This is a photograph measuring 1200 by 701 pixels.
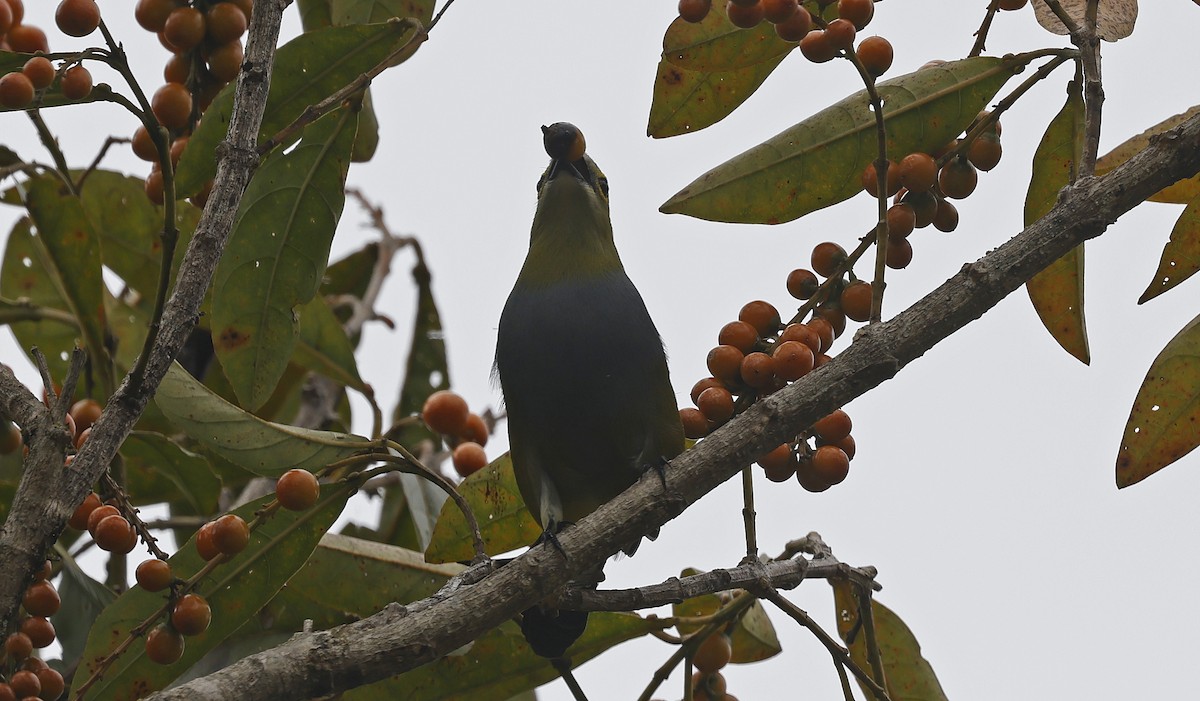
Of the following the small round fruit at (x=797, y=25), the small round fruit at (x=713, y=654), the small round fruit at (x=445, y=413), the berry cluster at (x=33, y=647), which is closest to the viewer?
the berry cluster at (x=33, y=647)

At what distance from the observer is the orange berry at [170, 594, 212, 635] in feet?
7.34

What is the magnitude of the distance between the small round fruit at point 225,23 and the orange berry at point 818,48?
3.95 feet

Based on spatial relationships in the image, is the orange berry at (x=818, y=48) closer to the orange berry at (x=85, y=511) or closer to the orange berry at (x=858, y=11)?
the orange berry at (x=858, y=11)

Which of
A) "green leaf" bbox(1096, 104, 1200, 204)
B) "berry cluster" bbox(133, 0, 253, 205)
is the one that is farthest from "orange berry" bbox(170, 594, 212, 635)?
"green leaf" bbox(1096, 104, 1200, 204)

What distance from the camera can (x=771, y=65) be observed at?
275cm

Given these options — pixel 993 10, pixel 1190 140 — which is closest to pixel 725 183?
pixel 993 10

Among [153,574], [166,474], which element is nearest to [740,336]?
[153,574]

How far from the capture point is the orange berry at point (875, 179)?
8.18 feet

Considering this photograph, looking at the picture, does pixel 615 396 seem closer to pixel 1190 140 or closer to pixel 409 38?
pixel 409 38

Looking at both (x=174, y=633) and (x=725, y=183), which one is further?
(x=725, y=183)

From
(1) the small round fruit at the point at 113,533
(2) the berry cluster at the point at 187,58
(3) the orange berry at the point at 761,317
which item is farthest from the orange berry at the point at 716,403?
(2) the berry cluster at the point at 187,58

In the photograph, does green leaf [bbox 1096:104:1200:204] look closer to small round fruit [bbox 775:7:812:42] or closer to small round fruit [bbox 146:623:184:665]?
small round fruit [bbox 775:7:812:42]

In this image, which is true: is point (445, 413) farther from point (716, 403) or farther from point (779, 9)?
point (779, 9)

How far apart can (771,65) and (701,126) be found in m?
0.20
